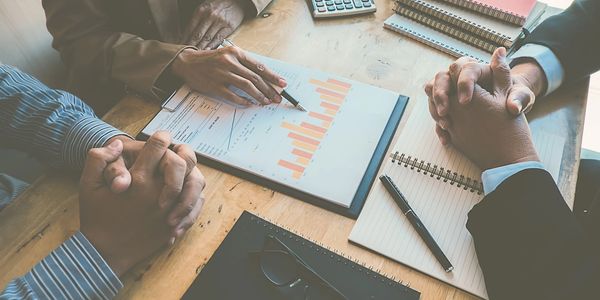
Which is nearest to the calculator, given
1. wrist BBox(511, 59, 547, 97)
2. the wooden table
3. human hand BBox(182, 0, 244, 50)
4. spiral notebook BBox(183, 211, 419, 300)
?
the wooden table

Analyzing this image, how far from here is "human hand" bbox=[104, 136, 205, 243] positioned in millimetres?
741

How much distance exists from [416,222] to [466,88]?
30cm

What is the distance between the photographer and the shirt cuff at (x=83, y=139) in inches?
34.1

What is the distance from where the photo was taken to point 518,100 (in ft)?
2.80

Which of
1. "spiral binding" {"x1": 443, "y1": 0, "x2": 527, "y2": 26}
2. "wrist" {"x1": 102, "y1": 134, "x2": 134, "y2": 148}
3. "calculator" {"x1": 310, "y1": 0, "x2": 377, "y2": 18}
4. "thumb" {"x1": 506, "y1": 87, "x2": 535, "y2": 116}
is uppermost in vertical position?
"spiral binding" {"x1": 443, "y1": 0, "x2": 527, "y2": 26}

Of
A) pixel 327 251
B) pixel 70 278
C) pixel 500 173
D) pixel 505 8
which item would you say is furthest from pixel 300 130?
pixel 505 8

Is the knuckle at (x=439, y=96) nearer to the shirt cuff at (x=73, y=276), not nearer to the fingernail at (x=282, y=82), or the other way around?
the fingernail at (x=282, y=82)

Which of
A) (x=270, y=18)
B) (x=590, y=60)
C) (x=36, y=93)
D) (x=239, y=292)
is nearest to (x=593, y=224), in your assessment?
(x=590, y=60)

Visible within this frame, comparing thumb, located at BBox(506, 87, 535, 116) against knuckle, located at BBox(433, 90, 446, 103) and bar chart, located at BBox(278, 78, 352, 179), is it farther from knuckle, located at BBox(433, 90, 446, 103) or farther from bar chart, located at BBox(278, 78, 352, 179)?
bar chart, located at BBox(278, 78, 352, 179)

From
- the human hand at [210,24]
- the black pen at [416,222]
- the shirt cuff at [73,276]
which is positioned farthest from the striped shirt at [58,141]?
the black pen at [416,222]

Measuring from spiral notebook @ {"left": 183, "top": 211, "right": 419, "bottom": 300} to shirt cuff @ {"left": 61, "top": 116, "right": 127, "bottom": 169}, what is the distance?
0.34 metres

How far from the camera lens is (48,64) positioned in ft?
4.87

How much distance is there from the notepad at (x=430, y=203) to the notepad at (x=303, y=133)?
4 centimetres

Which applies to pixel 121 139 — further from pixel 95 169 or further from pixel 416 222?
pixel 416 222
